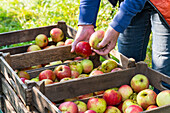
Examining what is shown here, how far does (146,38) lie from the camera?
3053mm

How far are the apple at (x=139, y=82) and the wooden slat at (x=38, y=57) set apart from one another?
839 millimetres

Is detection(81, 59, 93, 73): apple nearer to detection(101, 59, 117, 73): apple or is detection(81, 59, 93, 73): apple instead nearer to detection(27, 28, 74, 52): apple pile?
detection(101, 59, 117, 73): apple

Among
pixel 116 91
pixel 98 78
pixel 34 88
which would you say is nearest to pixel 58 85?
pixel 34 88

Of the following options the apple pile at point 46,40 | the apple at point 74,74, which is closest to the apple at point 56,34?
the apple pile at point 46,40

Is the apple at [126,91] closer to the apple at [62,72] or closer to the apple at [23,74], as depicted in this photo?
the apple at [62,72]

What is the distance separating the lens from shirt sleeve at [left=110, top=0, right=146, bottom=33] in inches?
87.4

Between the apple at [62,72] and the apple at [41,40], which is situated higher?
the apple at [41,40]

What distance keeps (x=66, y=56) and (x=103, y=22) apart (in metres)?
2.10

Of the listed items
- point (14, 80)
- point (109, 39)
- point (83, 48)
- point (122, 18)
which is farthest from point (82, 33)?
point (14, 80)

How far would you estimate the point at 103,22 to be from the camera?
4875 mm

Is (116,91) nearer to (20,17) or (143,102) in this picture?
(143,102)

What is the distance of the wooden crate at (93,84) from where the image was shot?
209 cm

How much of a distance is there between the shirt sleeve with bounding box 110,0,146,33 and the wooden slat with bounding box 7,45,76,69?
2.48ft

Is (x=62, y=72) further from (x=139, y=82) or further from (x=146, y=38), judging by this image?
(x=146, y=38)
